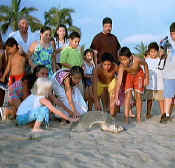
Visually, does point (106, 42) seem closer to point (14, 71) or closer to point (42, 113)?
point (14, 71)

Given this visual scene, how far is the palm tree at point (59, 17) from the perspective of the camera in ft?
104

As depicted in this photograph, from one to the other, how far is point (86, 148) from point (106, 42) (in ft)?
11.5

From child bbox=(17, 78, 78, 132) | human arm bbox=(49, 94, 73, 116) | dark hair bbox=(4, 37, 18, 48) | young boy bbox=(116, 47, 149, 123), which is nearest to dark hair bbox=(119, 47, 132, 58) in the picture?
young boy bbox=(116, 47, 149, 123)

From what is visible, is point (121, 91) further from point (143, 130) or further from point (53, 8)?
point (53, 8)

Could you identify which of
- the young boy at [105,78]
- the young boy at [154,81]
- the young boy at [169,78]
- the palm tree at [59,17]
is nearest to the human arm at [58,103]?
the young boy at [105,78]

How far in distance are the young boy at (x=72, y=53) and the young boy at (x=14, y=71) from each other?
815 mm

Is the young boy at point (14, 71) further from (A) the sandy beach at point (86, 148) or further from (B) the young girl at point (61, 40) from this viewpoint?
(B) the young girl at point (61, 40)

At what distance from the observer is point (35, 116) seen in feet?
13.6

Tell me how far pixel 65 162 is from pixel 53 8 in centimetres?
3186

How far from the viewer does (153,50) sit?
225 inches

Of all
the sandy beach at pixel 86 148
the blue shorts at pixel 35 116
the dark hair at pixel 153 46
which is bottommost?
the sandy beach at pixel 86 148

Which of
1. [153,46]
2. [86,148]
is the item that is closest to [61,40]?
[153,46]

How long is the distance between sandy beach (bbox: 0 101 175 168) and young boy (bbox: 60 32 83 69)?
5.36ft

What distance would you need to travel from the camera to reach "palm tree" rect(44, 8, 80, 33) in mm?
31797
